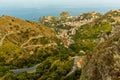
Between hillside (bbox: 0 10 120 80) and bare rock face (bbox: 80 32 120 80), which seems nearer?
bare rock face (bbox: 80 32 120 80)

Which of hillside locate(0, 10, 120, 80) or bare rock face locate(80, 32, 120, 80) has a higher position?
bare rock face locate(80, 32, 120, 80)

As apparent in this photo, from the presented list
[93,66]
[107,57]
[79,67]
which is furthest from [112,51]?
[79,67]

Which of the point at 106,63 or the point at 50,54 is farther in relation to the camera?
the point at 50,54

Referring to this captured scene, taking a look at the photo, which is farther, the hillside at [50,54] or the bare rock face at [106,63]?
the hillside at [50,54]

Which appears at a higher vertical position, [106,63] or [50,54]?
[106,63]

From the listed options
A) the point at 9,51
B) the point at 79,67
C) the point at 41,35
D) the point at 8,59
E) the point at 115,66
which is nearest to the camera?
the point at 115,66

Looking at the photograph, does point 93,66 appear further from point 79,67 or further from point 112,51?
point 79,67

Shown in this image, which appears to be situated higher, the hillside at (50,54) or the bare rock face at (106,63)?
the bare rock face at (106,63)

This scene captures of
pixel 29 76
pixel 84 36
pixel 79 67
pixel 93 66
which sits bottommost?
pixel 84 36
